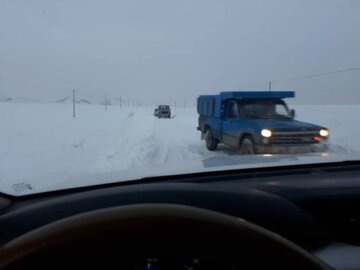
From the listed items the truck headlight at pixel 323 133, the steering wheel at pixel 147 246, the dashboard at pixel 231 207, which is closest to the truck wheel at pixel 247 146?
the truck headlight at pixel 323 133

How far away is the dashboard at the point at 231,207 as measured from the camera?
1331 mm

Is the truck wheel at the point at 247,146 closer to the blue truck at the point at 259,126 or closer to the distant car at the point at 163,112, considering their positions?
the blue truck at the point at 259,126

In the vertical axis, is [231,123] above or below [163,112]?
above

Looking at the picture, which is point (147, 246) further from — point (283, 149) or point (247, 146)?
point (247, 146)

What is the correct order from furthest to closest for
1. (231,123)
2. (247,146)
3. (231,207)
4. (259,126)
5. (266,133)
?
1. (231,123)
2. (247,146)
3. (259,126)
4. (266,133)
5. (231,207)

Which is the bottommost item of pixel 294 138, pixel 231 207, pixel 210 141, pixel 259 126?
pixel 210 141

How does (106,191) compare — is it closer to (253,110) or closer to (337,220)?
(337,220)

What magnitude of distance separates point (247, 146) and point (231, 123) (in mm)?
1170

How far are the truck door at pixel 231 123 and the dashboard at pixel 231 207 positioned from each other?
814 cm

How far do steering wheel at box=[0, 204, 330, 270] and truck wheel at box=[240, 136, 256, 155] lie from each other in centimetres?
893

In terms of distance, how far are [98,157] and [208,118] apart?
474 centimetres

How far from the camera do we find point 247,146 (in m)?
10.6

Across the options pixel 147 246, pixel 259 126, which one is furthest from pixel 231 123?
pixel 147 246

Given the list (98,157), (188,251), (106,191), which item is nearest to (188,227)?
(188,251)
